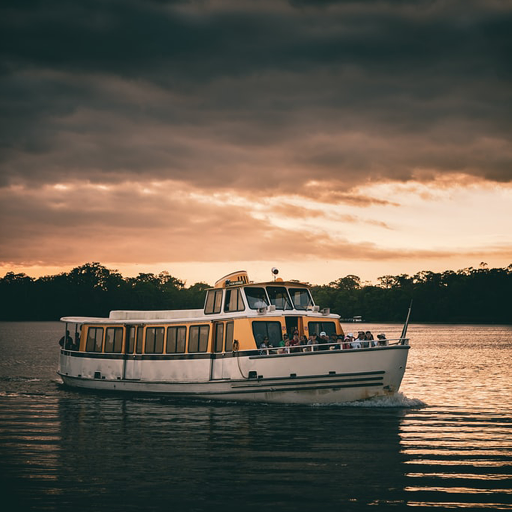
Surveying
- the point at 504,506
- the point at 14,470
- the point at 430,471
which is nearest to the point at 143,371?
the point at 14,470

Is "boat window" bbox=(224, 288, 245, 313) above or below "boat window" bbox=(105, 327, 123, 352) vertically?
above

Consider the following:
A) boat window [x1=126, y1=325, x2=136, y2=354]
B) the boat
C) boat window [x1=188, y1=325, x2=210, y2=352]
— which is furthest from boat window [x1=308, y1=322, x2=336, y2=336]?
boat window [x1=126, y1=325, x2=136, y2=354]

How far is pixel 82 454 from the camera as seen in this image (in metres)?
20.1

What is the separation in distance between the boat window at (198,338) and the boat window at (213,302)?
36.1 inches

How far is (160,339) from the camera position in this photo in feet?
110

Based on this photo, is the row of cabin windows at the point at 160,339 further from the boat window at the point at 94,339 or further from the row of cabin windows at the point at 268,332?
the row of cabin windows at the point at 268,332

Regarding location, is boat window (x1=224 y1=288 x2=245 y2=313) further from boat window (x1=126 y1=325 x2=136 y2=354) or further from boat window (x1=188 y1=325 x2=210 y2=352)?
boat window (x1=126 y1=325 x2=136 y2=354)

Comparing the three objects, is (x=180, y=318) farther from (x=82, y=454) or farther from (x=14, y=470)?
(x=14, y=470)

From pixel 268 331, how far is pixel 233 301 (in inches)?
88.7

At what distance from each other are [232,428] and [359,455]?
19.9ft

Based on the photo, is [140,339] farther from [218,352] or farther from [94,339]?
[218,352]

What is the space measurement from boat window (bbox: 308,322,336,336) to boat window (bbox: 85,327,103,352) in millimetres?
11142

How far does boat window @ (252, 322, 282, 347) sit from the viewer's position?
99.7 feet

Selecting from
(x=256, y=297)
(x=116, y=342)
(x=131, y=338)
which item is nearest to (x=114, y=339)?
(x=116, y=342)
